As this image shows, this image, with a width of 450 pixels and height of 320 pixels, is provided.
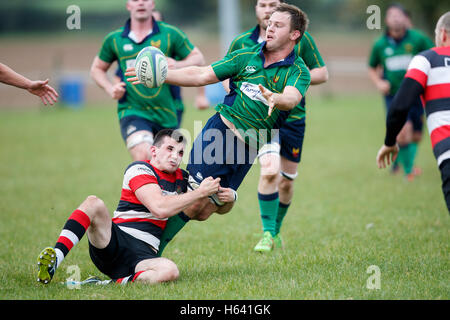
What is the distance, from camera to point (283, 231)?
7.51 metres

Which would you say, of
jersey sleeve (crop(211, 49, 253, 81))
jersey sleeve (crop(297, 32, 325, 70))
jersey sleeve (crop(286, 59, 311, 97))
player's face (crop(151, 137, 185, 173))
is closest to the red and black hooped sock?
player's face (crop(151, 137, 185, 173))

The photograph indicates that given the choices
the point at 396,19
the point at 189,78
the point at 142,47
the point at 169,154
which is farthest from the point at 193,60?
the point at 396,19

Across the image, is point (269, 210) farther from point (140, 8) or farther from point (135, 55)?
point (140, 8)

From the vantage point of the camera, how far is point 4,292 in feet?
15.7

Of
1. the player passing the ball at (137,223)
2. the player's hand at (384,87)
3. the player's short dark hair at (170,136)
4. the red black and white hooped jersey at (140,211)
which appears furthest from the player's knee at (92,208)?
the player's hand at (384,87)

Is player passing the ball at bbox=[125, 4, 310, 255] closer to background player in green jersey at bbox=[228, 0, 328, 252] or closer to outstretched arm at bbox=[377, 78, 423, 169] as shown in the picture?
outstretched arm at bbox=[377, 78, 423, 169]

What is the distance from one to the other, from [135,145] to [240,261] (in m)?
1.98

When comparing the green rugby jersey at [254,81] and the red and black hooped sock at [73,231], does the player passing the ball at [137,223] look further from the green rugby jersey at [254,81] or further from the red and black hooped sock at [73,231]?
the green rugby jersey at [254,81]

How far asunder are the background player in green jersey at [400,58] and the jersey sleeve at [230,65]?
597 cm

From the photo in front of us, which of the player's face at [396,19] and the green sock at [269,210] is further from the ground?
the player's face at [396,19]

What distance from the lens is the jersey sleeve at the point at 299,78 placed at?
499cm

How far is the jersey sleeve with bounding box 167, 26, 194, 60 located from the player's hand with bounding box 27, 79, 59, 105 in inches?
79.5
